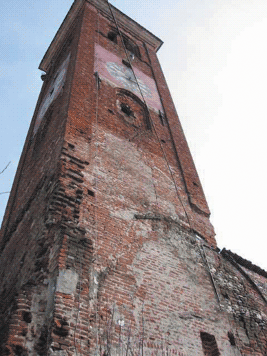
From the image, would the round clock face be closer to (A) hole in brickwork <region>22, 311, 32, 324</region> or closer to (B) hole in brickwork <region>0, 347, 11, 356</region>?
(A) hole in brickwork <region>22, 311, 32, 324</region>

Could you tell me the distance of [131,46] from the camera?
47.0 feet

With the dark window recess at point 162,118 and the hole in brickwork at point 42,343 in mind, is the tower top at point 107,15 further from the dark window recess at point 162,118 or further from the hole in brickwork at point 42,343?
the hole in brickwork at point 42,343

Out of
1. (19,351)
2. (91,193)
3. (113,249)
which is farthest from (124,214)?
(19,351)

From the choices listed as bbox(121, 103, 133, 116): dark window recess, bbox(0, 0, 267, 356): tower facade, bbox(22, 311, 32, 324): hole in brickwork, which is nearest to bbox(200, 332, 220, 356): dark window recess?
bbox(0, 0, 267, 356): tower facade

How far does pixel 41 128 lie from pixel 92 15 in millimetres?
5868

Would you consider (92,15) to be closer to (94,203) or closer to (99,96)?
(99,96)

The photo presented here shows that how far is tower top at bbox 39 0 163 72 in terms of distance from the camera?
1418 cm

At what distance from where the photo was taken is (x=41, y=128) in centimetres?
987

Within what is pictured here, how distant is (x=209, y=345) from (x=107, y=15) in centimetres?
1266

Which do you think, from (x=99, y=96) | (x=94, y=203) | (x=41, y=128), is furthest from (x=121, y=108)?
(x=94, y=203)

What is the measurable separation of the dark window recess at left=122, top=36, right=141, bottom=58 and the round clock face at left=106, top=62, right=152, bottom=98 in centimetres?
282

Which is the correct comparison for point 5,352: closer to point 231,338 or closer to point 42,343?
point 42,343

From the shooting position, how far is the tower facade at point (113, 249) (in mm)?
4352

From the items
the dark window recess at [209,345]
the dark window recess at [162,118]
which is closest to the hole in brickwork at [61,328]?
the dark window recess at [209,345]
